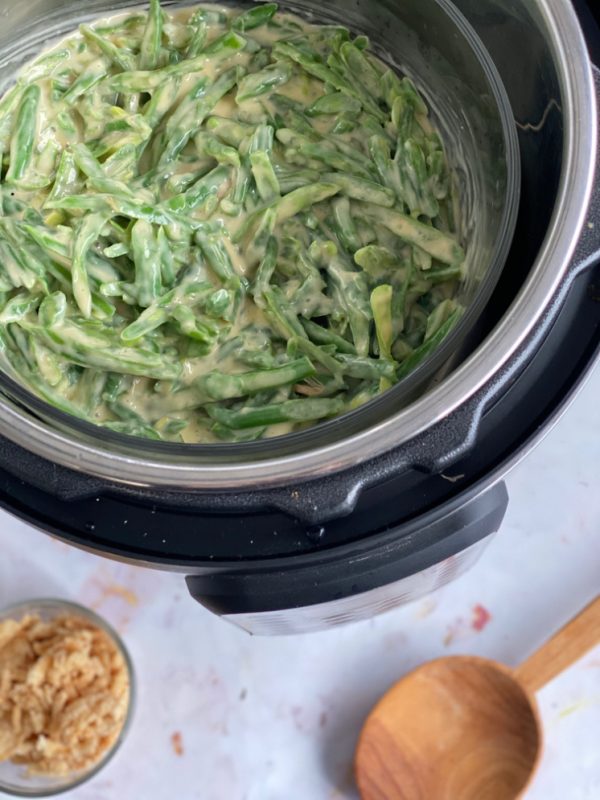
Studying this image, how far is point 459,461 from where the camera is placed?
2.86 feet

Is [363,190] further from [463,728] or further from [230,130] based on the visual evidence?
[463,728]

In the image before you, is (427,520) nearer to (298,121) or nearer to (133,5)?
(298,121)

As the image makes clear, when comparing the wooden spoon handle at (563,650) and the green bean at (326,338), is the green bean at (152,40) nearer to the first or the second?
the green bean at (326,338)

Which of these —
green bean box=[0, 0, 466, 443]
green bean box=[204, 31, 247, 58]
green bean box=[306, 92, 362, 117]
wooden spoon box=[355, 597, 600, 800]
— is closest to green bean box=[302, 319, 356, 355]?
green bean box=[0, 0, 466, 443]

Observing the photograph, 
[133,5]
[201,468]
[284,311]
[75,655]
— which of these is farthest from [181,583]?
[133,5]

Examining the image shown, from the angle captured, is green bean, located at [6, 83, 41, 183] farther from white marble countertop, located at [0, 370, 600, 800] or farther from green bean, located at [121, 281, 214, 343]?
white marble countertop, located at [0, 370, 600, 800]

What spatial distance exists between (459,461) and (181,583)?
2.21 feet

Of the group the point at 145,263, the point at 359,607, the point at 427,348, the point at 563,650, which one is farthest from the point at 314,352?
the point at 563,650

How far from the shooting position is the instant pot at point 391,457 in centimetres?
79

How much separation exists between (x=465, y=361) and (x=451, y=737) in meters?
0.77

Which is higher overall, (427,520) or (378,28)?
(378,28)

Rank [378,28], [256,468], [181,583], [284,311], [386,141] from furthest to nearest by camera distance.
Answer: [181,583]
[378,28]
[386,141]
[284,311]
[256,468]

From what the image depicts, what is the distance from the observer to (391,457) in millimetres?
795

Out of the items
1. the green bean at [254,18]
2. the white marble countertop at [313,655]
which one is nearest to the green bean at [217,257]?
the green bean at [254,18]
